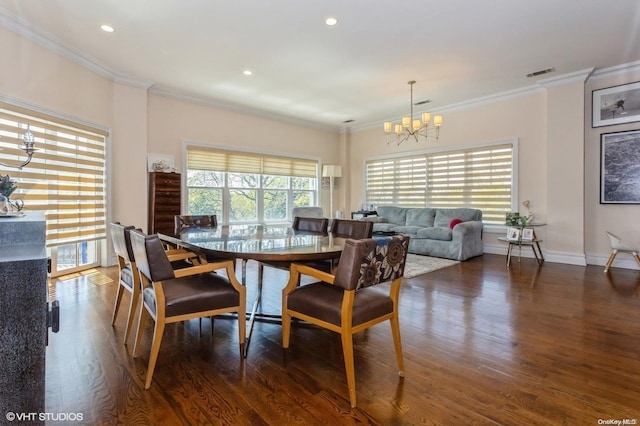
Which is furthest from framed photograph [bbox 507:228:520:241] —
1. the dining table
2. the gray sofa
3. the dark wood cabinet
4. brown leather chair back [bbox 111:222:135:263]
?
the dark wood cabinet

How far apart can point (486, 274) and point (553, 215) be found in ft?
5.88

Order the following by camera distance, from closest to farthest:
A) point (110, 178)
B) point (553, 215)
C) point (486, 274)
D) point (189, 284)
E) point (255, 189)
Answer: point (189, 284), point (486, 274), point (110, 178), point (553, 215), point (255, 189)

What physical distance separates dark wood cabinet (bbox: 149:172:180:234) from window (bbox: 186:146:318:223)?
56cm

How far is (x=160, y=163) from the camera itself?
5336 mm

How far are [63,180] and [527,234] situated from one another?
6.57 metres

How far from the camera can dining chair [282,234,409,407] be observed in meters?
1.69

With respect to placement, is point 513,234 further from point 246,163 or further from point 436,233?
point 246,163

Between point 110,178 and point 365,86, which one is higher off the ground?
point 365,86

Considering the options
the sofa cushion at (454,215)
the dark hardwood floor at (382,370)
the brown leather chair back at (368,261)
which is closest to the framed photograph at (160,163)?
the dark hardwood floor at (382,370)

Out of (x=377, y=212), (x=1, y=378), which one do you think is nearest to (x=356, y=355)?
(x=1, y=378)

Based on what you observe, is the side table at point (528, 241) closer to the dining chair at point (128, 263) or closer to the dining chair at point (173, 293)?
the dining chair at point (173, 293)

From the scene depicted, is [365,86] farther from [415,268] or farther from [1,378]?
[1,378]

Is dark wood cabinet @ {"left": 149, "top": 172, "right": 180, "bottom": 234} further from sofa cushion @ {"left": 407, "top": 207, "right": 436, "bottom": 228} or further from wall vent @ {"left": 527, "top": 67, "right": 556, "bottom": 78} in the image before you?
wall vent @ {"left": 527, "top": 67, "right": 556, "bottom": 78}

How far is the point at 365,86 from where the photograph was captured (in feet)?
17.2
